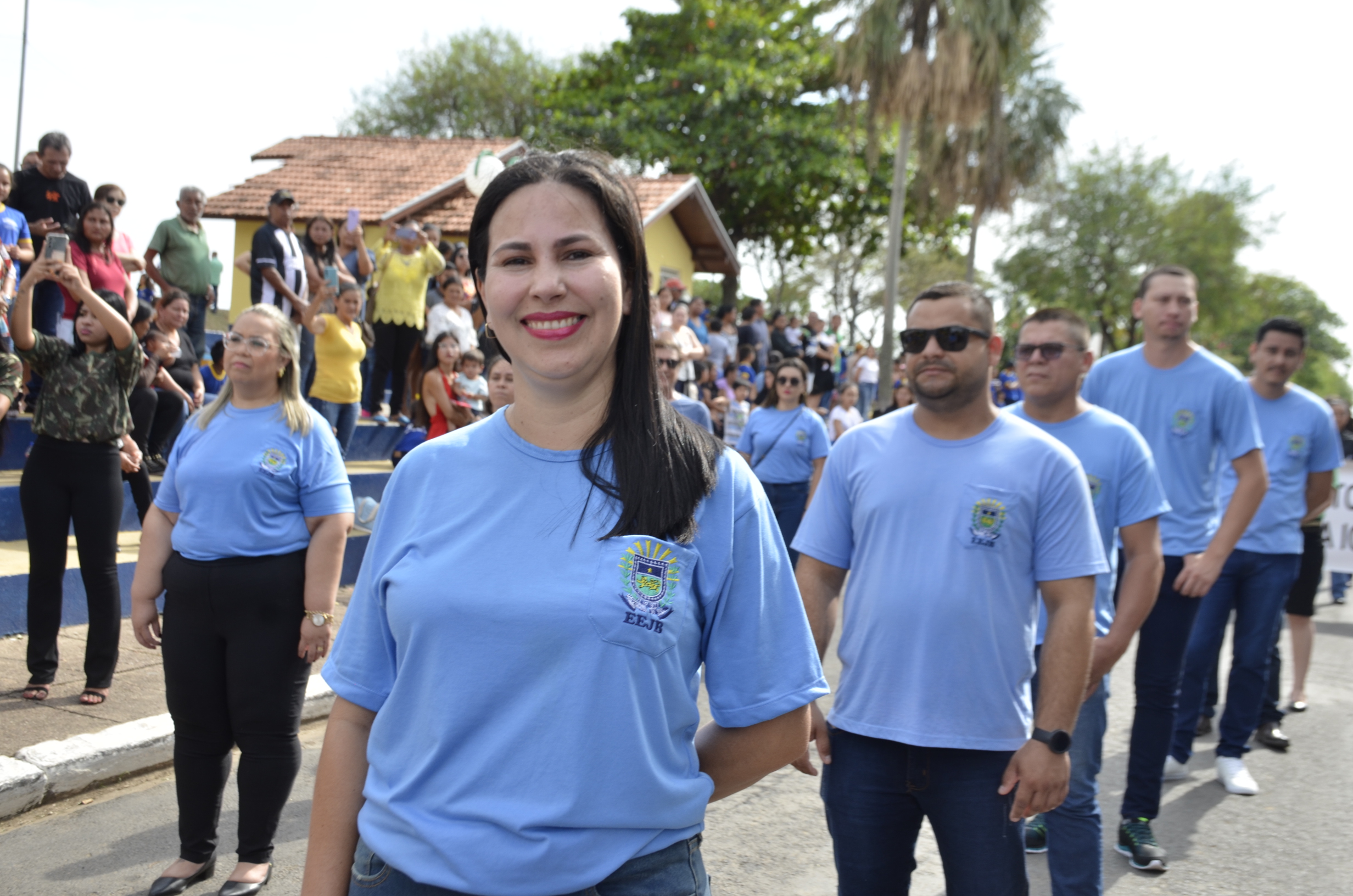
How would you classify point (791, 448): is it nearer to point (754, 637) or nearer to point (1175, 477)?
point (1175, 477)

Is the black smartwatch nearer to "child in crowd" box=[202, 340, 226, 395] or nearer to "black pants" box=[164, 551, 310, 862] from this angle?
"black pants" box=[164, 551, 310, 862]

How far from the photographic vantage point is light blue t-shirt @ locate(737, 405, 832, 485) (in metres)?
8.02

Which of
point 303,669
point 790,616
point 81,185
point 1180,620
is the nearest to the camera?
point 790,616

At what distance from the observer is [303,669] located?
12.8 feet

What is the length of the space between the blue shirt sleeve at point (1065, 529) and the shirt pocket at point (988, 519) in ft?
0.30

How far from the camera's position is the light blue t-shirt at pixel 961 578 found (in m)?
2.73

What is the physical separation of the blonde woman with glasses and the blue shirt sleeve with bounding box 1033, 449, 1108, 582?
2.39 m

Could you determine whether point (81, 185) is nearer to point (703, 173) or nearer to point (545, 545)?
point (545, 545)

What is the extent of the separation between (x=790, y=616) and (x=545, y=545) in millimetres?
391

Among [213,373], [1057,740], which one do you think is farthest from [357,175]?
[1057,740]

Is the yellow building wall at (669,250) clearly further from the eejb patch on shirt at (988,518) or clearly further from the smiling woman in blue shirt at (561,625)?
the smiling woman in blue shirt at (561,625)

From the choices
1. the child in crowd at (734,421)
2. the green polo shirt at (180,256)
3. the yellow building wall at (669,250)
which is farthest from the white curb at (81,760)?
the yellow building wall at (669,250)

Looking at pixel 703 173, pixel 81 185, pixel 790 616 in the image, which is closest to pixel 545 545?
pixel 790 616

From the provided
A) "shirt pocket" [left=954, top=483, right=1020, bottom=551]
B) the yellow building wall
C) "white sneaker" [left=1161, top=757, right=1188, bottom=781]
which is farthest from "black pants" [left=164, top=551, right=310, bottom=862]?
the yellow building wall
